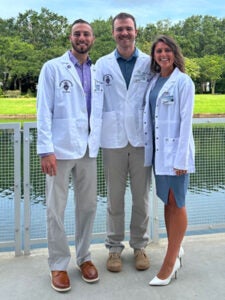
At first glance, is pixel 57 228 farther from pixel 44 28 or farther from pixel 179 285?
pixel 44 28

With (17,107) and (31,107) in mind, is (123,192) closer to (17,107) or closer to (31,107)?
(17,107)

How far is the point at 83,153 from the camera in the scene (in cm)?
266

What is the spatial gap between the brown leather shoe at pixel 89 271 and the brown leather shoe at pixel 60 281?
132 mm

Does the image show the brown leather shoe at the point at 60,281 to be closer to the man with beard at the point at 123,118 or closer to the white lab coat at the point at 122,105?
the man with beard at the point at 123,118

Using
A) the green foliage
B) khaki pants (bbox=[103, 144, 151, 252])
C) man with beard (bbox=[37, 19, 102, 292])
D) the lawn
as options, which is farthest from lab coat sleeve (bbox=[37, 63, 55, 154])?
the green foliage

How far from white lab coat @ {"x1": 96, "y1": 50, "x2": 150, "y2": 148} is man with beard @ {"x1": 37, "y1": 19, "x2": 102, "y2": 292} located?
10 cm

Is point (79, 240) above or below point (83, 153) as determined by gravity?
below

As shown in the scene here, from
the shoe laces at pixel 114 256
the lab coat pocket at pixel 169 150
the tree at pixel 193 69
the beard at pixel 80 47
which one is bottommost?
the shoe laces at pixel 114 256

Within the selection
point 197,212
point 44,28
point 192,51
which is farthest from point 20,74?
point 197,212

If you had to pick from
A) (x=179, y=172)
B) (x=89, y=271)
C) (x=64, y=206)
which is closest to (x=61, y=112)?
(x=64, y=206)

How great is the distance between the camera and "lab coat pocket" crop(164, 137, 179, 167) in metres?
2.60

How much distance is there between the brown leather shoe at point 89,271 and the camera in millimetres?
2711

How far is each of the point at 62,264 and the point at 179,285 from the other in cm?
79

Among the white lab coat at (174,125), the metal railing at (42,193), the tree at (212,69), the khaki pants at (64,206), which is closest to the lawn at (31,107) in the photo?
the tree at (212,69)
